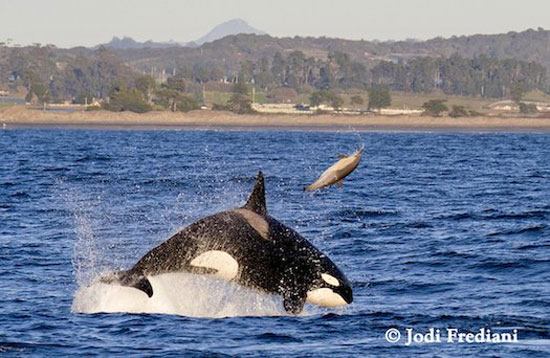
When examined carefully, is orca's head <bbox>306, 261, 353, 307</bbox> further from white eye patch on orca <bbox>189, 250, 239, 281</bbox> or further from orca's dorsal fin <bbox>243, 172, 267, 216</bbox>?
orca's dorsal fin <bbox>243, 172, 267, 216</bbox>

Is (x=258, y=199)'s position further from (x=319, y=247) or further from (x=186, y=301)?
(x=319, y=247)

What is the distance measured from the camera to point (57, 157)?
69062 millimetres

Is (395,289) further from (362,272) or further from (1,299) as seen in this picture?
(1,299)

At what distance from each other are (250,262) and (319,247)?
937 centimetres

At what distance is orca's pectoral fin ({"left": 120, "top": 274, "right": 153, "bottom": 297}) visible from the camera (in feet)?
51.7

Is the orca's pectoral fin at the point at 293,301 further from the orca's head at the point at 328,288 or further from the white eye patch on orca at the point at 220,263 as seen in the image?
the white eye patch on orca at the point at 220,263

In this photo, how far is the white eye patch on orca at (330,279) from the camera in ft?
52.5

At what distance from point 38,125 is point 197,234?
17951 centimetres

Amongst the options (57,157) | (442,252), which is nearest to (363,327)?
(442,252)

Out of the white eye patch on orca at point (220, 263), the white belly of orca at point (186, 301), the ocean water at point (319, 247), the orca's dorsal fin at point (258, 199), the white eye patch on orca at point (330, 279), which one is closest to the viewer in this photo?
the ocean water at point (319, 247)

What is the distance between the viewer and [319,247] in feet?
82.3

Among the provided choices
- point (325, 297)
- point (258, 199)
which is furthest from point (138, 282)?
point (325, 297)

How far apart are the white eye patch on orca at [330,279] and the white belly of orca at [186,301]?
3.47ft

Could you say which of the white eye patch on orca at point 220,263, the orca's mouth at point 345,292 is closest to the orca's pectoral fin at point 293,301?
the orca's mouth at point 345,292
